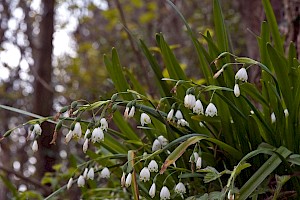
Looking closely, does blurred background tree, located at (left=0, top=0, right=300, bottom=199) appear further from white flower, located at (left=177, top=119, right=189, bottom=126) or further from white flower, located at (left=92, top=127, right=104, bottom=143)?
white flower, located at (left=92, top=127, right=104, bottom=143)

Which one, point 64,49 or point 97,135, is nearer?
point 97,135

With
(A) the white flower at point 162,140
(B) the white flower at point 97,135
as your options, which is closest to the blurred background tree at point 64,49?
(A) the white flower at point 162,140

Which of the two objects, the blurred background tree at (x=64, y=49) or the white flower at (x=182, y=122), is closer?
the white flower at (x=182, y=122)

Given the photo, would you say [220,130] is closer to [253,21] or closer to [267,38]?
[267,38]

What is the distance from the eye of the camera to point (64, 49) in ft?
18.8

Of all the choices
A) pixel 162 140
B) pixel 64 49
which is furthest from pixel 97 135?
pixel 64 49

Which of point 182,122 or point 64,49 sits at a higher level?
point 182,122

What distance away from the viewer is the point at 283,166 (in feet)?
3.53

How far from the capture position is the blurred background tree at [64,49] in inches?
129

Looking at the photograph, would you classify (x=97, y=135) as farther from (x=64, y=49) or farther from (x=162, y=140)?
(x=64, y=49)

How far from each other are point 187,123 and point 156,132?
0.12 metres

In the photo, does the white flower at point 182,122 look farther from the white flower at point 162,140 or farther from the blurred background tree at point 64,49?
the blurred background tree at point 64,49

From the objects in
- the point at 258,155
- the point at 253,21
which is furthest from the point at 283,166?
the point at 253,21

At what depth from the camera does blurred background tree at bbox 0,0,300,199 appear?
328cm
